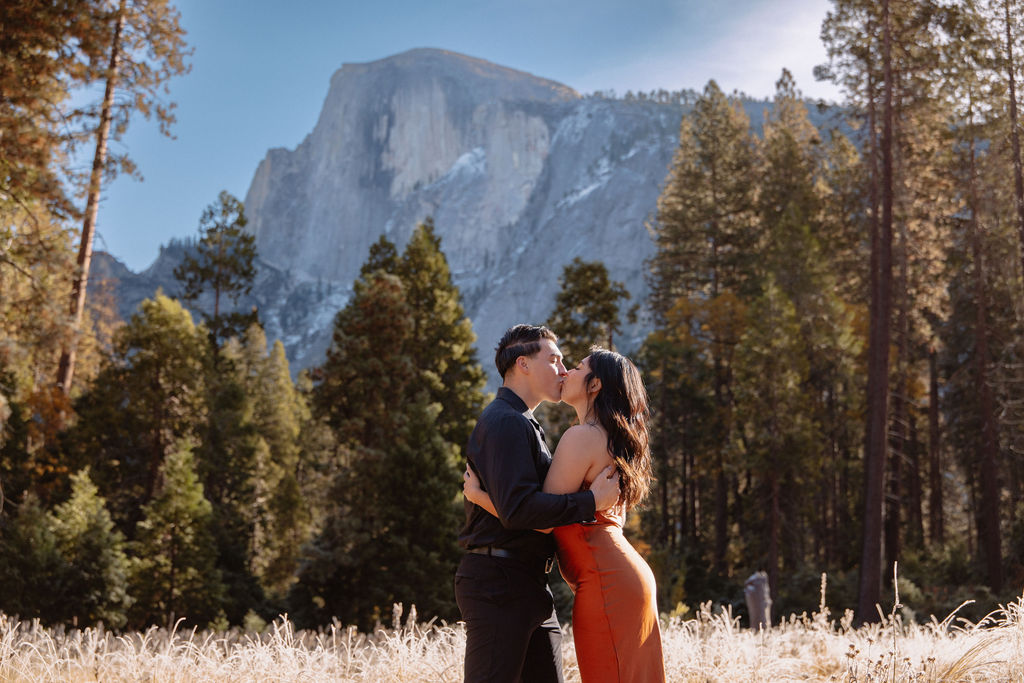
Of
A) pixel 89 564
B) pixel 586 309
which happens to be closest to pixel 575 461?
pixel 89 564

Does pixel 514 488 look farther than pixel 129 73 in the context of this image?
No

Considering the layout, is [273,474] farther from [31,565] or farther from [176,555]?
[31,565]

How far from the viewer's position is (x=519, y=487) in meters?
3.01

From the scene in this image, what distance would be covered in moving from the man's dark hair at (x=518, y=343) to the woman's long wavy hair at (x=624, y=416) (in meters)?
0.26

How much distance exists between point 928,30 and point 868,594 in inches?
466

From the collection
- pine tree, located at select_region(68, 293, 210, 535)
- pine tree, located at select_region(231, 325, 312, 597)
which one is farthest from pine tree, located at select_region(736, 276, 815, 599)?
pine tree, located at select_region(68, 293, 210, 535)

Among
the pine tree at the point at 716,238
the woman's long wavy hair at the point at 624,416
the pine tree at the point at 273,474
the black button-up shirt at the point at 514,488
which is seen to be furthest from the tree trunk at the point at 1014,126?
the pine tree at the point at 273,474

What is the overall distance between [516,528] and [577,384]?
0.74m

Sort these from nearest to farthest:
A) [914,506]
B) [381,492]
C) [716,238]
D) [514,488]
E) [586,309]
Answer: [514,488] < [381,492] < [586,309] < [914,506] < [716,238]

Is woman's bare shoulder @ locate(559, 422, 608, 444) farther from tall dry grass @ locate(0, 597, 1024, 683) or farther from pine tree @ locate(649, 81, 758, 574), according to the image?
pine tree @ locate(649, 81, 758, 574)

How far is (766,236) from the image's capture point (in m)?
30.8

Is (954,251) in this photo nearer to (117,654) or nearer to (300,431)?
(117,654)

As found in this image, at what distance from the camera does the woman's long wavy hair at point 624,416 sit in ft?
10.9

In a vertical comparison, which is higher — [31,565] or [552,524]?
[552,524]
